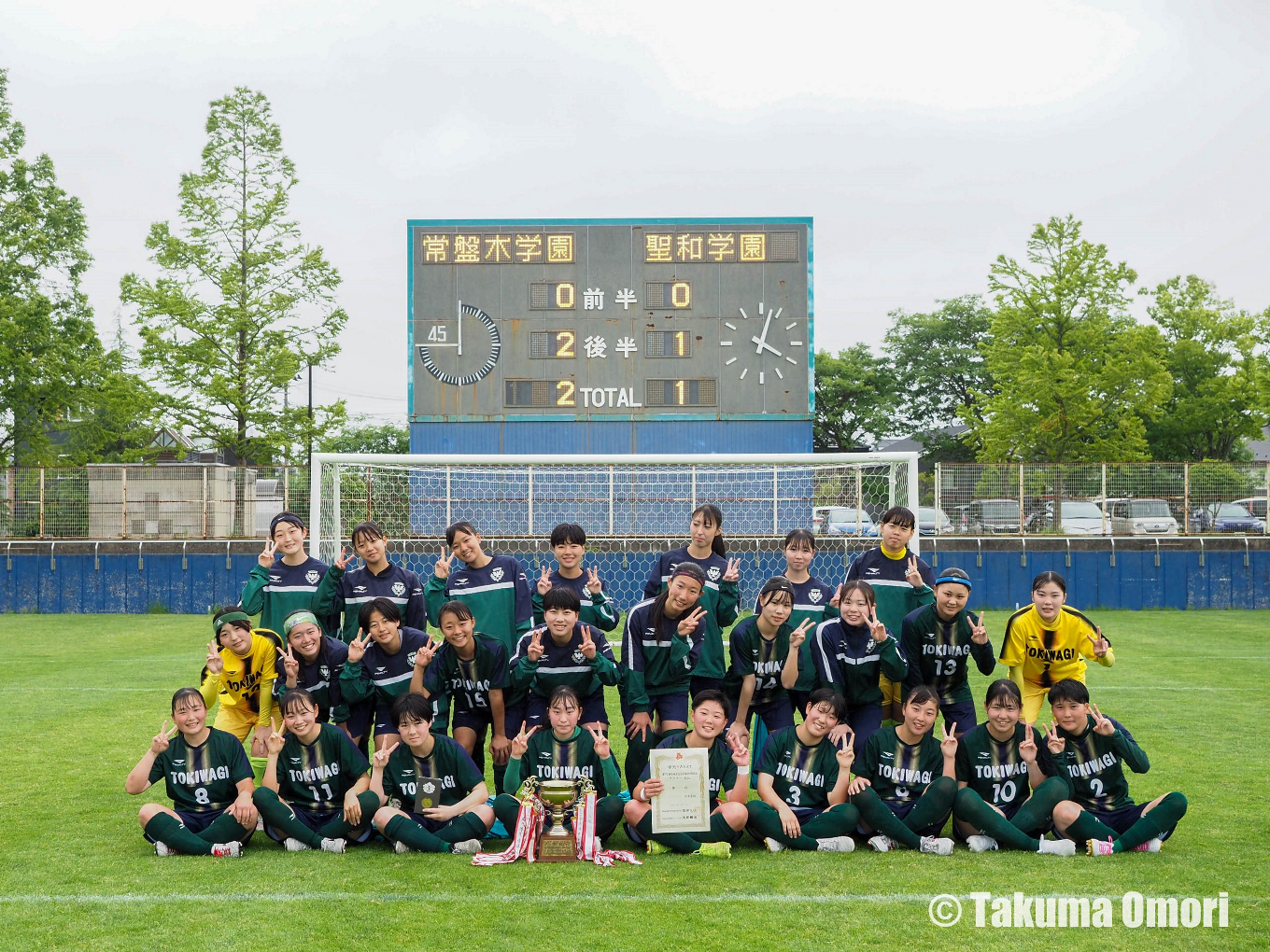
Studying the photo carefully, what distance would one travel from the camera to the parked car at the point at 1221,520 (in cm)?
1839

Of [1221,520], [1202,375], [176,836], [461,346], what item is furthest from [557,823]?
[1202,375]

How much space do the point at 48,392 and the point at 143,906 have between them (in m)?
18.9

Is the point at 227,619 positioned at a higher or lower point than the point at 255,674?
higher

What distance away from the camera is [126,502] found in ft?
60.4

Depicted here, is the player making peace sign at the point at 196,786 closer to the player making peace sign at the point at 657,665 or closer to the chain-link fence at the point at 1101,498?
the player making peace sign at the point at 657,665

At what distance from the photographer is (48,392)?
20578mm

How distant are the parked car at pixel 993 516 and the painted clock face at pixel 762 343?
397 centimetres

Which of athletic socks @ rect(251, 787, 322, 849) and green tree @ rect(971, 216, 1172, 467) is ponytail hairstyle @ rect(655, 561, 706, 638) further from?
green tree @ rect(971, 216, 1172, 467)

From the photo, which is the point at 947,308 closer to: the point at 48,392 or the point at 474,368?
the point at 474,368

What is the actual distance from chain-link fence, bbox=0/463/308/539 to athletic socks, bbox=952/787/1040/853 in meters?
15.6

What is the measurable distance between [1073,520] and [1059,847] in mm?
14376

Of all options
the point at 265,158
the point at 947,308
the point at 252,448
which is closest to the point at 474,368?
the point at 252,448

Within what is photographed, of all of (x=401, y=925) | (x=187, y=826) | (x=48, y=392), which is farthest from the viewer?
(x=48, y=392)

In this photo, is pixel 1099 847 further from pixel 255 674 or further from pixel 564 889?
pixel 255 674
